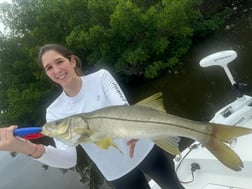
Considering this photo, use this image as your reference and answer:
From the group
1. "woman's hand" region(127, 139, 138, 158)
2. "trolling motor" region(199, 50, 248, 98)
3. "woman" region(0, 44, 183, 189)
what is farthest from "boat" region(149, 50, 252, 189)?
"woman's hand" region(127, 139, 138, 158)

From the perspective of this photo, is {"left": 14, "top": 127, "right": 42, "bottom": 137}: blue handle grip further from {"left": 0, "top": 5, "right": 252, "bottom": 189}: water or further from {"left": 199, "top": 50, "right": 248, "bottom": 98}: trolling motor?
{"left": 0, "top": 5, "right": 252, "bottom": 189}: water

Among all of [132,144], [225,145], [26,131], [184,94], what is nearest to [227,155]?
[225,145]

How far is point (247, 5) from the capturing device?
28078mm

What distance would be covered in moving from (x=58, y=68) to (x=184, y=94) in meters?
14.0

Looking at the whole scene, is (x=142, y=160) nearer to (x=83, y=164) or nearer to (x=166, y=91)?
(x=83, y=164)

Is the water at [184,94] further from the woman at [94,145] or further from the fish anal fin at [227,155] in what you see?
the fish anal fin at [227,155]

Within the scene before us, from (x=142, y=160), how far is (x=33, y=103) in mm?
20037

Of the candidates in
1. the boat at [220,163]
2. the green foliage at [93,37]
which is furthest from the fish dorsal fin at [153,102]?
the green foliage at [93,37]

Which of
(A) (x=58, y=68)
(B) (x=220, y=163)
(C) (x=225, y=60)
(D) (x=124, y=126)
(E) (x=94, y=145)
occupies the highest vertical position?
(A) (x=58, y=68)

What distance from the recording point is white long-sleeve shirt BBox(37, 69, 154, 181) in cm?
282

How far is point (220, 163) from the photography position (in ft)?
13.9

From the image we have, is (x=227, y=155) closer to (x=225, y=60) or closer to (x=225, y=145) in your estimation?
(x=225, y=145)

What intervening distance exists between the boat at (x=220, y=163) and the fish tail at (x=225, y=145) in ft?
6.42

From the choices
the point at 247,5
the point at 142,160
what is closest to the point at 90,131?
the point at 142,160
